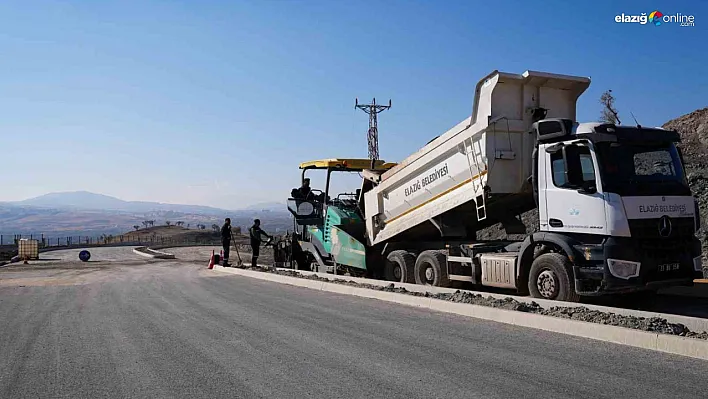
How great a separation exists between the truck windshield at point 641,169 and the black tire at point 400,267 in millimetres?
5246

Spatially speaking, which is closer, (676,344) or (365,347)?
(676,344)

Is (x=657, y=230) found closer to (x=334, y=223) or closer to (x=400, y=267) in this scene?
(x=400, y=267)

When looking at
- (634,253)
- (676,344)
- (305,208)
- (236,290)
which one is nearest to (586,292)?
(634,253)

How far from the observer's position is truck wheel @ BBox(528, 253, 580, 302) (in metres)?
9.30

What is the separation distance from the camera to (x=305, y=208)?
1678cm

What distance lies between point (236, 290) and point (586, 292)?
7.38 metres

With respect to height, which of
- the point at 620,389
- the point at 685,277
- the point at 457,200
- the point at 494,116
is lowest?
the point at 620,389

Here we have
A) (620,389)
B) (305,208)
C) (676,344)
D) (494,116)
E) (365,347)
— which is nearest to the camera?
(620,389)

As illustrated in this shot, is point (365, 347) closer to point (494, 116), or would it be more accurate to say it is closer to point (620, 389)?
point (620, 389)

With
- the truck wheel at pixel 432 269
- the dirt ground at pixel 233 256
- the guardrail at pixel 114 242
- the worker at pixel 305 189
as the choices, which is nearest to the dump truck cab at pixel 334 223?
the worker at pixel 305 189

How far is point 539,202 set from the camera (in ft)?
33.4

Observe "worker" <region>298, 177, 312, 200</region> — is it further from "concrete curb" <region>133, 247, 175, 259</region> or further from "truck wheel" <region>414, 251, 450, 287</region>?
"concrete curb" <region>133, 247, 175, 259</region>

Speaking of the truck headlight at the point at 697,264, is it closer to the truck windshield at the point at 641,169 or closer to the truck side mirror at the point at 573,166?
the truck windshield at the point at 641,169

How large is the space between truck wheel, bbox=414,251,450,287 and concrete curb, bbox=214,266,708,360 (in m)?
1.41
